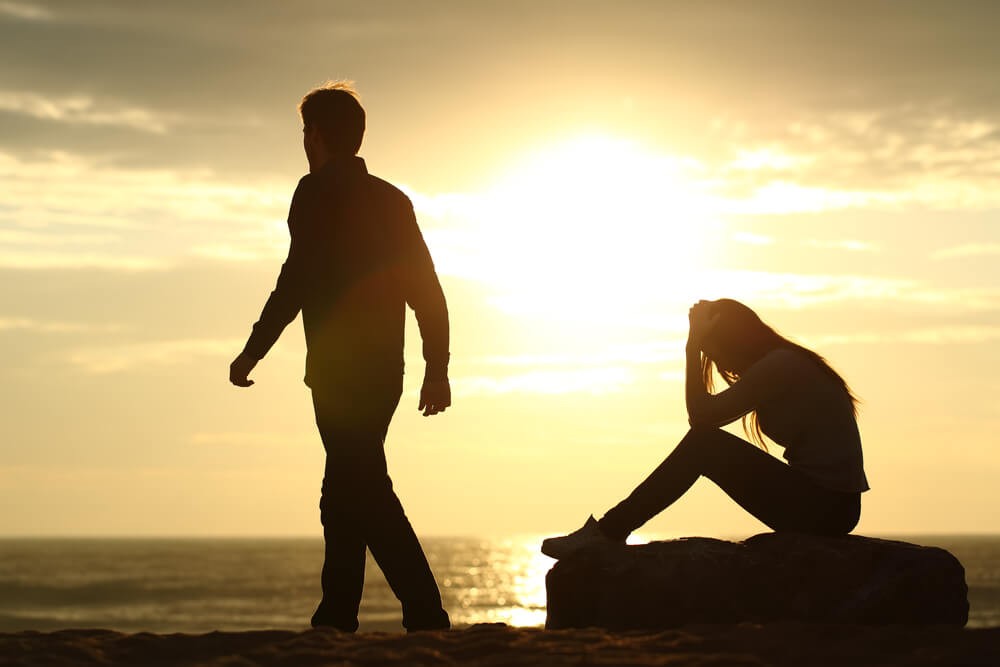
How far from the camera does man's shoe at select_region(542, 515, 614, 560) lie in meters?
8.28

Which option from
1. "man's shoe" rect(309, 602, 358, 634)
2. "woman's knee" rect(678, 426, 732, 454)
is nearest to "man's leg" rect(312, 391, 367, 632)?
"man's shoe" rect(309, 602, 358, 634)

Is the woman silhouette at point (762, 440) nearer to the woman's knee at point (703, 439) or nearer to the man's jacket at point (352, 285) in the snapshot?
the woman's knee at point (703, 439)

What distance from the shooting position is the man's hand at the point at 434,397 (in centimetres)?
748

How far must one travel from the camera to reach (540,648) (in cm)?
631

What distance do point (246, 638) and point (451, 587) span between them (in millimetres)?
118407

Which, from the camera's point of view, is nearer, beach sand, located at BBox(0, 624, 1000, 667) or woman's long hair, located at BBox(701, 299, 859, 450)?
beach sand, located at BBox(0, 624, 1000, 667)

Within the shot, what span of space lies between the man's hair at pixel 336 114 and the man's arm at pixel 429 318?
616 millimetres

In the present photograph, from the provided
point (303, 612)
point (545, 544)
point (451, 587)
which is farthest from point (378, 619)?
point (545, 544)

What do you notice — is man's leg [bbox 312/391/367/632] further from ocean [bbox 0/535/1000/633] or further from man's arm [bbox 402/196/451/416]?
ocean [bbox 0/535/1000/633]

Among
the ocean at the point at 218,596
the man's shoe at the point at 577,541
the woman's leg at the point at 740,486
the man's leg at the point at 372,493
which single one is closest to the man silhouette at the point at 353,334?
the man's leg at the point at 372,493

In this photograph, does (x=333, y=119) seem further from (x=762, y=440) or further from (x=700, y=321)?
(x=762, y=440)

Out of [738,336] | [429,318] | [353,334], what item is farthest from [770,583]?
[353,334]

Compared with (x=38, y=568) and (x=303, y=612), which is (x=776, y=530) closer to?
(x=303, y=612)

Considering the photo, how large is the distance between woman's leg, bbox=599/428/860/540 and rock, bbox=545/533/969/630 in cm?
17
